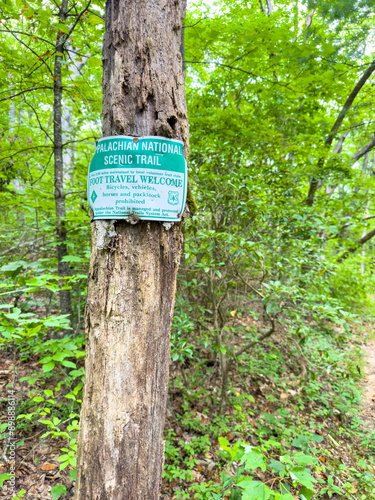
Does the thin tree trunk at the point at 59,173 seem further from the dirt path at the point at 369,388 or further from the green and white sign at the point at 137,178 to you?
the dirt path at the point at 369,388

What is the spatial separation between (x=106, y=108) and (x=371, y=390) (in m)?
5.47

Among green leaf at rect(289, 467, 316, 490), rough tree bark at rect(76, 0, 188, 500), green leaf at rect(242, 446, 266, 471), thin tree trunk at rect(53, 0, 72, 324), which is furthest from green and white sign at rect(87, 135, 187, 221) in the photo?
thin tree trunk at rect(53, 0, 72, 324)

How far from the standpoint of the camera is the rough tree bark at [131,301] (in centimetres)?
94

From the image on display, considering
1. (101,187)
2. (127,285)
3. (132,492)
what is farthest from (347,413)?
(101,187)

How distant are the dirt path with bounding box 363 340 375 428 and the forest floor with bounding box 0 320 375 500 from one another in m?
0.02

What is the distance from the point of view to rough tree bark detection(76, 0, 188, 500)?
944 millimetres

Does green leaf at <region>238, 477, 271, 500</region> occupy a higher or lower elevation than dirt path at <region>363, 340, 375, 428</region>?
higher

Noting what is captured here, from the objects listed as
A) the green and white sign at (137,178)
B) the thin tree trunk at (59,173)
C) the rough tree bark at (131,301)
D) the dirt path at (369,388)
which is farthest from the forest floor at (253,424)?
the green and white sign at (137,178)

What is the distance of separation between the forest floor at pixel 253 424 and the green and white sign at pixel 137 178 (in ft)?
7.11

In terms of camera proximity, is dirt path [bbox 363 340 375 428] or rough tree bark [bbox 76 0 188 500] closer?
rough tree bark [bbox 76 0 188 500]

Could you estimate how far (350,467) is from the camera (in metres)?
2.83

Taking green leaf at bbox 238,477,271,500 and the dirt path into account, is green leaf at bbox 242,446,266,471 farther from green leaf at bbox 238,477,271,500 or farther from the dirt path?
the dirt path

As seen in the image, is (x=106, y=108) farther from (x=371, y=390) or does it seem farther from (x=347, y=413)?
(x=371, y=390)

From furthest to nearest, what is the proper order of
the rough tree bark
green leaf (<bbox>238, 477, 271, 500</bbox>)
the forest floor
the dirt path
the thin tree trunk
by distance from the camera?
1. the dirt path
2. the thin tree trunk
3. the forest floor
4. green leaf (<bbox>238, 477, 271, 500</bbox>)
5. the rough tree bark
